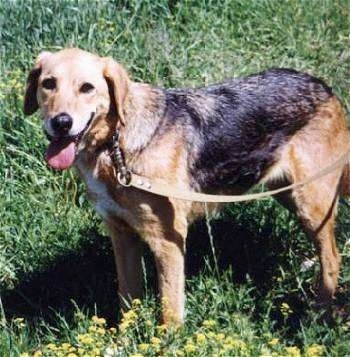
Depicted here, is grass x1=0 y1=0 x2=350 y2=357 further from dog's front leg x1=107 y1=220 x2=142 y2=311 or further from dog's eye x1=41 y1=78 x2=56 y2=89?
dog's eye x1=41 y1=78 x2=56 y2=89

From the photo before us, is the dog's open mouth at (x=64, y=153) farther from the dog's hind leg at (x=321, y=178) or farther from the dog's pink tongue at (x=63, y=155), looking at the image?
the dog's hind leg at (x=321, y=178)

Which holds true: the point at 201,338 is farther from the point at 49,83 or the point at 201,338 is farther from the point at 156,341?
the point at 49,83

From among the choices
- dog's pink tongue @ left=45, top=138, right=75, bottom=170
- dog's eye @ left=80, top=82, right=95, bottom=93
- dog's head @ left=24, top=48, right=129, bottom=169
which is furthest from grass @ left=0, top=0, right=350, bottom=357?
dog's eye @ left=80, top=82, right=95, bottom=93

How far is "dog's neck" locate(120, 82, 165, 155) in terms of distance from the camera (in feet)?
15.3

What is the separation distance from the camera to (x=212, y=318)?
4875mm

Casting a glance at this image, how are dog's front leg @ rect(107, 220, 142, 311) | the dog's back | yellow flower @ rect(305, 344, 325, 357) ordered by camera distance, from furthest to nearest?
dog's front leg @ rect(107, 220, 142, 311), the dog's back, yellow flower @ rect(305, 344, 325, 357)

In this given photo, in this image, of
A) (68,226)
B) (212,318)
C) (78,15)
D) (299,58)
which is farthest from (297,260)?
(78,15)

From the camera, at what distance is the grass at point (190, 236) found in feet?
15.4

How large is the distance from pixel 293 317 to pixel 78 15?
3524 mm

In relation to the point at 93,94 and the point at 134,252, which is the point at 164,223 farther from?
the point at 93,94

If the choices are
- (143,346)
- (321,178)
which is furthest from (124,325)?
(321,178)

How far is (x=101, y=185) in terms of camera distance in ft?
15.4

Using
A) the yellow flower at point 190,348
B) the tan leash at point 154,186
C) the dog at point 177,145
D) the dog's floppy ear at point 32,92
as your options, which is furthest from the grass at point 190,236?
the dog's floppy ear at point 32,92

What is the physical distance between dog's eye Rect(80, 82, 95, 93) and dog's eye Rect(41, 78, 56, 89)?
167mm
